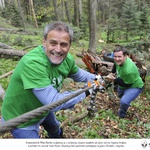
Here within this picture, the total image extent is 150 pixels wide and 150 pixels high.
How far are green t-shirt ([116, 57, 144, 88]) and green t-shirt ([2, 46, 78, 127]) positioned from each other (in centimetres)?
297

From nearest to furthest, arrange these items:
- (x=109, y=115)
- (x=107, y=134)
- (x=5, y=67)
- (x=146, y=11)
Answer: (x=107, y=134)
(x=109, y=115)
(x=5, y=67)
(x=146, y=11)

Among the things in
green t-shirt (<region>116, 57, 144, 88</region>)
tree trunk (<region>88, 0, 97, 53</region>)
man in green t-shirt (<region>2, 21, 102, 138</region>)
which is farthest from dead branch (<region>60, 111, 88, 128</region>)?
tree trunk (<region>88, 0, 97, 53</region>)

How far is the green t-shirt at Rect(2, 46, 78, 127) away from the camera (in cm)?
214

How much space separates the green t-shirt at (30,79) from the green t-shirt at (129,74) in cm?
297

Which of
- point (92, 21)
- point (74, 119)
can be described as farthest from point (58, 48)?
point (92, 21)

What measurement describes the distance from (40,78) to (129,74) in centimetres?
369

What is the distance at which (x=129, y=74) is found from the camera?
17.7ft

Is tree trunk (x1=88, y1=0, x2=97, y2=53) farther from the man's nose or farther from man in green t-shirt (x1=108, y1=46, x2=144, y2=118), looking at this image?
the man's nose

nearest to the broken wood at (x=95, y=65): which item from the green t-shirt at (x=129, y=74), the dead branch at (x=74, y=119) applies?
the green t-shirt at (x=129, y=74)

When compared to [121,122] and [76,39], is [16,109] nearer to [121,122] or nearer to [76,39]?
[121,122]

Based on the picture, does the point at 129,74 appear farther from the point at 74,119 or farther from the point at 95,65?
the point at 95,65

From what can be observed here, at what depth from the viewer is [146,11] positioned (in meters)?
24.3

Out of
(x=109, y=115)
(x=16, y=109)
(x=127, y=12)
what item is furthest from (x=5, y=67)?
(x=127, y=12)

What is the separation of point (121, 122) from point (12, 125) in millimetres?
4808
